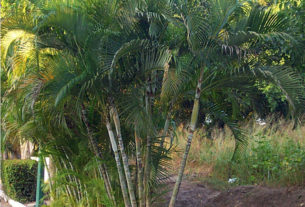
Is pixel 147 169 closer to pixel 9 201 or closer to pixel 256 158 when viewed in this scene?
pixel 256 158

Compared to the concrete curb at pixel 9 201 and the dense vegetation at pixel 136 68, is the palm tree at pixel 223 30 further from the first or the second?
the concrete curb at pixel 9 201

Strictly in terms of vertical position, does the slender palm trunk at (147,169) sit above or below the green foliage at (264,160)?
above

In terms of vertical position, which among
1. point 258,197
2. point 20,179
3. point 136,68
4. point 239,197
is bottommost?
point 20,179

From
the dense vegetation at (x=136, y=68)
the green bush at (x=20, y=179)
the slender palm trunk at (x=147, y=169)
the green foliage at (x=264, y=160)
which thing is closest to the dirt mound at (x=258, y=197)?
the green foliage at (x=264, y=160)

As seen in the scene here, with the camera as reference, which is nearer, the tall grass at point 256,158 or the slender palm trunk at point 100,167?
the slender palm trunk at point 100,167

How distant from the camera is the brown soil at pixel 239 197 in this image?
679 centimetres

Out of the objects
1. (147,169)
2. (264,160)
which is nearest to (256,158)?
(264,160)

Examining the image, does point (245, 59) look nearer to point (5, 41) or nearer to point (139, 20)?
point (139, 20)

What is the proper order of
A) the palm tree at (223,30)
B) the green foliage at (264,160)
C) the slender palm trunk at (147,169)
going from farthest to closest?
the green foliage at (264,160)
the slender palm trunk at (147,169)
the palm tree at (223,30)

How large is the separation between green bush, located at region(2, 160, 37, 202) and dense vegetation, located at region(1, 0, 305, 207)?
4.16 metres

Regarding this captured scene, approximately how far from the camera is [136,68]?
6.17 metres

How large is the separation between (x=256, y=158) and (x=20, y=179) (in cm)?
632

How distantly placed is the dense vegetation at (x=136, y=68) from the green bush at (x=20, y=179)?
4163mm

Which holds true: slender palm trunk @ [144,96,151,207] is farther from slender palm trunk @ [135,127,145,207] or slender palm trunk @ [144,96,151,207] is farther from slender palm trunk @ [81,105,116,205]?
slender palm trunk @ [81,105,116,205]
